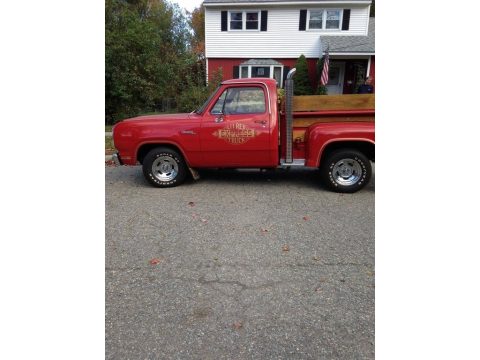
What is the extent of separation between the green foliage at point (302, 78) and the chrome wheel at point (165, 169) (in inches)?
549

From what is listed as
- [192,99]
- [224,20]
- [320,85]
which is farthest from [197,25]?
[192,99]

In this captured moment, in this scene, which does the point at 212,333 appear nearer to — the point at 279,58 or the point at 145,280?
the point at 145,280

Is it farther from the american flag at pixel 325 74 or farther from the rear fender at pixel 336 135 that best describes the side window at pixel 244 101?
the american flag at pixel 325 74

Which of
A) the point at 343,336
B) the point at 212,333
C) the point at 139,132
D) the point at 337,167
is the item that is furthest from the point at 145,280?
the point at 337,167

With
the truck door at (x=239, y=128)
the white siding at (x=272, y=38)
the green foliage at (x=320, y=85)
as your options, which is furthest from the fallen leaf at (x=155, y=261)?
the white siding at (x=272, y=38)

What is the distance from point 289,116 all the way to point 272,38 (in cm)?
1544

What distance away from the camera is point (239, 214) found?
4.53m

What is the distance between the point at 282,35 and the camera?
61.7 ft

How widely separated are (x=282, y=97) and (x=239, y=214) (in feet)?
7.69

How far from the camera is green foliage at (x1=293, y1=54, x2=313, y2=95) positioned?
58.9 ft

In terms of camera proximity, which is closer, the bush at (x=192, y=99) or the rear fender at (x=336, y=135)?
the rear fender at (x=336, y=135)

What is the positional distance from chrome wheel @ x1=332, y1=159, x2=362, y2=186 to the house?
14.4 meters

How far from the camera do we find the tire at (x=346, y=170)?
5.30 meters

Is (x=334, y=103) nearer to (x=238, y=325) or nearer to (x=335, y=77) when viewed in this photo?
(x=238, y=325)
